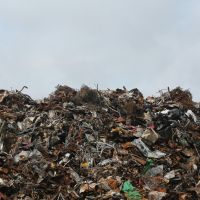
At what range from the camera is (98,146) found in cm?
1254

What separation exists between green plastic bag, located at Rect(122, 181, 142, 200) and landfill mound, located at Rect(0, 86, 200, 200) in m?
0.02

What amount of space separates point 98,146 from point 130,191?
2.01 m

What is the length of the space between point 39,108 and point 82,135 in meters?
2.26

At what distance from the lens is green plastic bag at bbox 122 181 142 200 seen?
10633 millimetres

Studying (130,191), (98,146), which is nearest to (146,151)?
(98,146)

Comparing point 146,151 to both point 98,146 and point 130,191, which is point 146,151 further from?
point 130,191

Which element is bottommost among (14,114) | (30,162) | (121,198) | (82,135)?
(121,198)

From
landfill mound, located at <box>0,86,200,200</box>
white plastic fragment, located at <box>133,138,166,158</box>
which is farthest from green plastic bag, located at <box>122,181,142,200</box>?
white plastic fragment, located at <box>133,138,166,158</box>

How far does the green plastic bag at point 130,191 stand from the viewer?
10633mm

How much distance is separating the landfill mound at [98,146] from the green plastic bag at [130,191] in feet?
0.07

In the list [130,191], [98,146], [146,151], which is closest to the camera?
[130,191]

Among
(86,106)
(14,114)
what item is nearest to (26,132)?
(14,114)

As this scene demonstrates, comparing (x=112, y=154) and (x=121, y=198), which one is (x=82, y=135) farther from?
(x=121, y=198)

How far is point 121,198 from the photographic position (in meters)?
10.5
